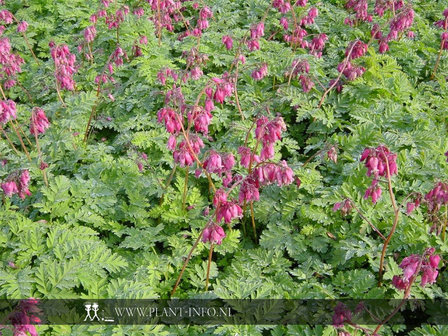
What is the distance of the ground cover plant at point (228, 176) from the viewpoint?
11.8ft

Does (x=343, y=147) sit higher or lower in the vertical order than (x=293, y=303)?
higher

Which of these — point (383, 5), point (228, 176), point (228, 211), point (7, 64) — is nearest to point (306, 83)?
point (228, 176)

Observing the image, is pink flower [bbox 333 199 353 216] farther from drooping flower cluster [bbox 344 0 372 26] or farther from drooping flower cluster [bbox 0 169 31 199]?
drooping flower cluster [bbox 344 0 372 26]

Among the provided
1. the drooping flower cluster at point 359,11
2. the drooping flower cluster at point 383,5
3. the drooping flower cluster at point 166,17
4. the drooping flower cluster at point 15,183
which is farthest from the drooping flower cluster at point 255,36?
the drooping flower cluster at point 15,183

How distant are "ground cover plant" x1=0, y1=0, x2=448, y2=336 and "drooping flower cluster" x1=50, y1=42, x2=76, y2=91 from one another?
2 centimetres

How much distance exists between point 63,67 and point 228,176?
2.58 metres

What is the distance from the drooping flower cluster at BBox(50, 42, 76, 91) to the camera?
205 inches

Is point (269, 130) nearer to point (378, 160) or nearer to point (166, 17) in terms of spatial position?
point (378, 160)

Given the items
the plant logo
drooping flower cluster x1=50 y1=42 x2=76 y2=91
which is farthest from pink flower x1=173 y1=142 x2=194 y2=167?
drooping flower cluster x1=50 y1=42 x2=76 y2=91

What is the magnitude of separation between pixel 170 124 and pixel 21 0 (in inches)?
262

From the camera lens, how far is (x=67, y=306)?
3.64 metres

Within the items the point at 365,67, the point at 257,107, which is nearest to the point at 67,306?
the point at 257,107

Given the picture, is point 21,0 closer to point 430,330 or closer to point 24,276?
point 24,276

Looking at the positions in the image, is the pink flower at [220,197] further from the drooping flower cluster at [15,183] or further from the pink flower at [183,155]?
the drooping flower cluster at [15,183]
